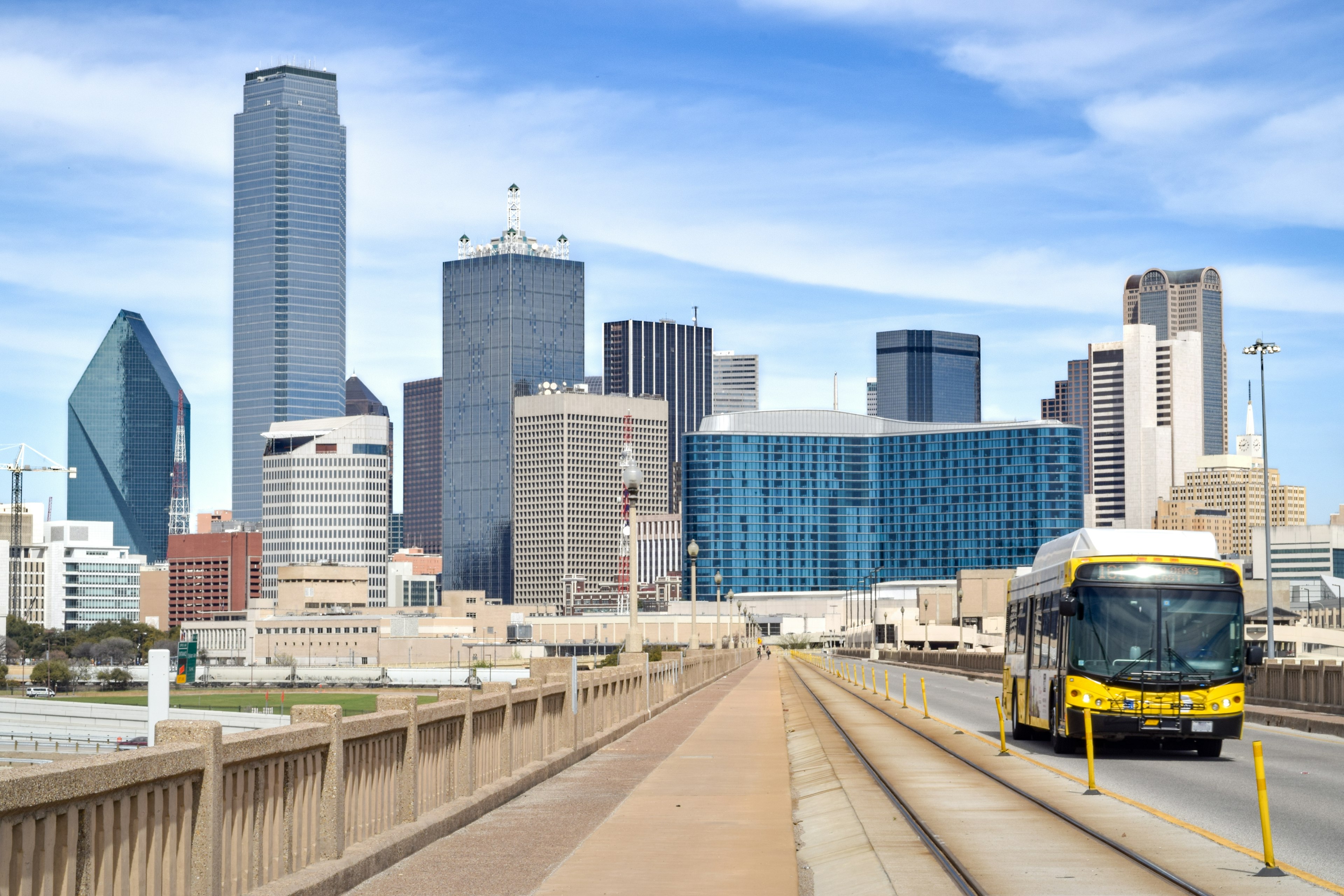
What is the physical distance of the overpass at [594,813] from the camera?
25.7 ft

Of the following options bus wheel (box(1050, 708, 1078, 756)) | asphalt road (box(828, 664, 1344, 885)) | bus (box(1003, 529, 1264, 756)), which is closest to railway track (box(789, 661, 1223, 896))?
bus wheel (box(1050, 708, 1078, 756))

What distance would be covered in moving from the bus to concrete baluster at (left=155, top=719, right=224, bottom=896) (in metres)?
18.7

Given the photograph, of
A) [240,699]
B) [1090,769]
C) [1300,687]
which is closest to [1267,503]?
[1300,687]

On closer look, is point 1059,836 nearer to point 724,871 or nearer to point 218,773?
point 724,871

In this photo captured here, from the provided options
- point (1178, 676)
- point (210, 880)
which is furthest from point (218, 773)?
point (1178, 676)

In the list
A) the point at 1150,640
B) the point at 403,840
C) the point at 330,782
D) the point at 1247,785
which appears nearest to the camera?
the point at 330,782

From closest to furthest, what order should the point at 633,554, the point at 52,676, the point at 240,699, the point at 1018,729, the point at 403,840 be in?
the point at 403,840, the point at 1018,729, the point at 633,554, the point at 240,699, the point at 52,676

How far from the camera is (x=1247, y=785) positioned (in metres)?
22.2

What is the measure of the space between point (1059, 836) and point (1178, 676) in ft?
31.8

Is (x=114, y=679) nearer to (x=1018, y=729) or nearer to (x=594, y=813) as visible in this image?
(x=1018, y=729)

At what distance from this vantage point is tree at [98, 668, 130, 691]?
19325cm

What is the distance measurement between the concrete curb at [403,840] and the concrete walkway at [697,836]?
4.26ft

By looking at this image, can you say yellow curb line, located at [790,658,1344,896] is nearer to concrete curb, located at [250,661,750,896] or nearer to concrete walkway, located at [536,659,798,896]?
concrete walkway, located at [536,659,798,896]

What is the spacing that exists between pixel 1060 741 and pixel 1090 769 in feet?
22.7
